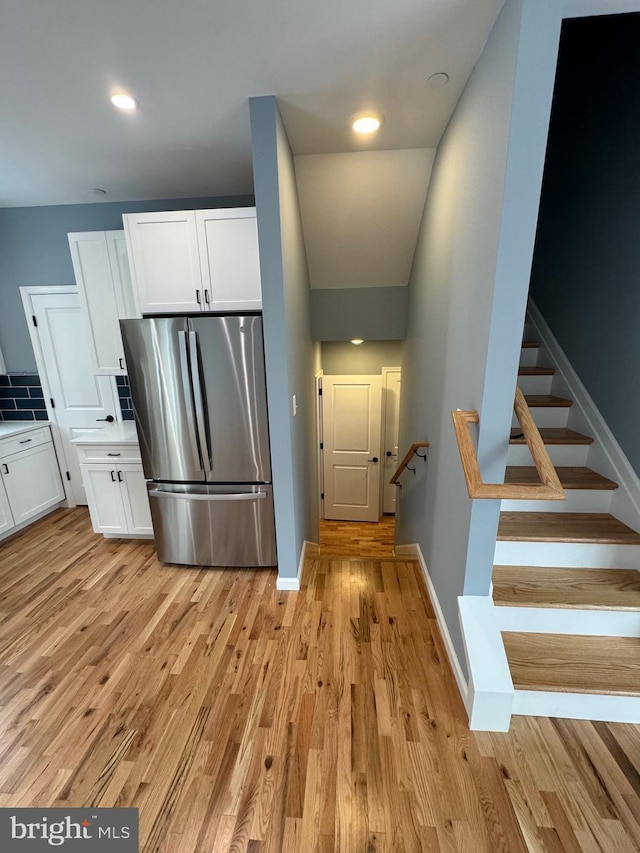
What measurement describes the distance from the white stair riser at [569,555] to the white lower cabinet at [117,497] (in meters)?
2.53

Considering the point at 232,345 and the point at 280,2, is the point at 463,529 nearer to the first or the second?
the point at 232,345

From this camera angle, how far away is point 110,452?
8.64 feet

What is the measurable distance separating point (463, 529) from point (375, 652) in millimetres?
825

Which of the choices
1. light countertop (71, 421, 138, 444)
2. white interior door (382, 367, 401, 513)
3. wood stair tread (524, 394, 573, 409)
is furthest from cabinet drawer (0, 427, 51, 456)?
wood stair tread (524, 394, 573, 409)

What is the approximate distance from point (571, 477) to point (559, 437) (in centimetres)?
28

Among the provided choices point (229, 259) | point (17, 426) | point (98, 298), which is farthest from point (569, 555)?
point (17, 426)

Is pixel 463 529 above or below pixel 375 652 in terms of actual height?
above

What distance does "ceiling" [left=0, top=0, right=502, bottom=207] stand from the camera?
1232 millimetres

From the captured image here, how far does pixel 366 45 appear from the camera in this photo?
1384 mm

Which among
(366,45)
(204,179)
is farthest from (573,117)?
(204,179)

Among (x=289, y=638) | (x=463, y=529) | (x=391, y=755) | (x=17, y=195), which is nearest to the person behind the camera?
(x=391, y=755)

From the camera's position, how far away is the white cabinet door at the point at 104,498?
2.68 m

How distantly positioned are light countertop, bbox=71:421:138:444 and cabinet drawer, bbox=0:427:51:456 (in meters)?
0.68

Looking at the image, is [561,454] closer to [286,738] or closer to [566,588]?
[566,588]
